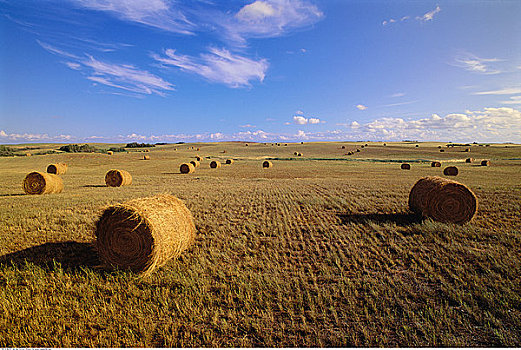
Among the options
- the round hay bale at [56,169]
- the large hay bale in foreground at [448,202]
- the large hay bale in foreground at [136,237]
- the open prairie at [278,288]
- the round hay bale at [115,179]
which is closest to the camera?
the open prairie at [278,288]

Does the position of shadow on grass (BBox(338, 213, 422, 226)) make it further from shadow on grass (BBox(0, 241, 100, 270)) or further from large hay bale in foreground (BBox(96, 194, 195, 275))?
→ shadow on grass (BBox(0, 241, 100, 270))

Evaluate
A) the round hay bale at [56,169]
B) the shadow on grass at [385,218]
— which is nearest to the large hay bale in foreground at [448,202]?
the shadow on grass at [385,218]

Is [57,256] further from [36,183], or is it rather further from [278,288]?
[36,183]

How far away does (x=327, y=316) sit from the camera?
4793 millimetres

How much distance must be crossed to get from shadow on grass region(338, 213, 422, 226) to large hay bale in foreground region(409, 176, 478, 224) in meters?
0.60

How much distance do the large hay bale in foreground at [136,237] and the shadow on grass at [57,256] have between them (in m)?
0.65

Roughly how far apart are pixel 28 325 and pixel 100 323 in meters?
1.25

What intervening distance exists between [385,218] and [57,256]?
12351 mm

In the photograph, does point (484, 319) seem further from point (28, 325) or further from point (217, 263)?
point (28, 325)

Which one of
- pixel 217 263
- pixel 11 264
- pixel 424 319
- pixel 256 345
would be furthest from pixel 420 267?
pixel 11 264

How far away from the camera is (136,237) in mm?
6539

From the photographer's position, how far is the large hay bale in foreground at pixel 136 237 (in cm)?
647

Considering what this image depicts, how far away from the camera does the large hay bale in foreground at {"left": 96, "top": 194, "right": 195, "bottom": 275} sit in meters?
6.47

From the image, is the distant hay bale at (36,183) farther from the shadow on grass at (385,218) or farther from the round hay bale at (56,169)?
the shadow on grass at (385,218)
